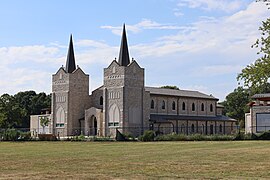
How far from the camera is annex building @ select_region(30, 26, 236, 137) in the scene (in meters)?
92.8

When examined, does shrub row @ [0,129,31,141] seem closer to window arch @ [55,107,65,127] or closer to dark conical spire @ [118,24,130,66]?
window arch @ [55,107,65,127]

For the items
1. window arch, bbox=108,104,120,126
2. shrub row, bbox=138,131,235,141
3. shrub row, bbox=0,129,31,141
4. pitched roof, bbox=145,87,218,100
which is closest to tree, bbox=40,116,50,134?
window arch, bbox=108,104,120,126

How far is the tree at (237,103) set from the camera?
133375mm

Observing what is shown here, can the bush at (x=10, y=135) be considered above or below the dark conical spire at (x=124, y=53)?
below

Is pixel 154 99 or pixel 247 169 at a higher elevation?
pixel 154 99

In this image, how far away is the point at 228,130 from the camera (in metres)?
108

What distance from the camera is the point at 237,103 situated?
135375mm

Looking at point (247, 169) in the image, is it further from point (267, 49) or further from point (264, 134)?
point (264, 134)

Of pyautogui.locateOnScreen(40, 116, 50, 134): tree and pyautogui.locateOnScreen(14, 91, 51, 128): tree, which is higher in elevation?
pyautogui.locateOnScreen(14, 91, 51, 128): tree

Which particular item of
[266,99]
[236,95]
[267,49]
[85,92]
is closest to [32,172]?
[267,49]

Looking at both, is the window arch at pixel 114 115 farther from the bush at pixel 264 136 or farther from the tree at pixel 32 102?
the tree at pixel 32 102

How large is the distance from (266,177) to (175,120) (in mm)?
85618

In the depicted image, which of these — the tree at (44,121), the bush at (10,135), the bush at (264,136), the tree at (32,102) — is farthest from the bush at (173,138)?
the tree at (32,102)

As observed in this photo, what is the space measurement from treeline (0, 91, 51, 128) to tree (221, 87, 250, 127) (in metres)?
46.4
